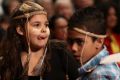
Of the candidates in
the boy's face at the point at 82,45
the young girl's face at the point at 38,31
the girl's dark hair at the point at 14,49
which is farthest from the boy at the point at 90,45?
the girl's dark hair at the point at 14,49

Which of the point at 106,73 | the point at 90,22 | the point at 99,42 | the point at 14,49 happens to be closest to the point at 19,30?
the point at 14,49

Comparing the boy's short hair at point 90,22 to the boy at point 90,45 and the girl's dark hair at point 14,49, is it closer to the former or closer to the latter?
the boy at point 90,45

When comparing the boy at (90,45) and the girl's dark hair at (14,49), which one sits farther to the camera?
the girl's dark hair at (14,49)

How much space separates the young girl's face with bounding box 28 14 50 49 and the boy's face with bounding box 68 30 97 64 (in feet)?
0.86

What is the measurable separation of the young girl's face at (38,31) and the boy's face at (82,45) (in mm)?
262

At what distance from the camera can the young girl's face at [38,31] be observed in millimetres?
5801

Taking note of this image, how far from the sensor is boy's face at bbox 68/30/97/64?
5512 millimetres

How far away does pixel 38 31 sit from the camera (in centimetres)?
581

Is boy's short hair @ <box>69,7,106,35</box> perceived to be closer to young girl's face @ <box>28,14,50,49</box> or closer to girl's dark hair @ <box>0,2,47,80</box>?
young girl's face @ <box>28,14,50,49</box>

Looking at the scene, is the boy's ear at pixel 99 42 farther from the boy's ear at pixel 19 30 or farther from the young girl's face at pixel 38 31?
the boy's ear at pixel 19 30

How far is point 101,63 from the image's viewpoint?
523 cm

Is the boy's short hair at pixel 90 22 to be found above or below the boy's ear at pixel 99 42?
above

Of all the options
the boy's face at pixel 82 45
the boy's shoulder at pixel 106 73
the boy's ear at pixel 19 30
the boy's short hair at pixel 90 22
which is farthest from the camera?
the boy's ear at pixel 19 30

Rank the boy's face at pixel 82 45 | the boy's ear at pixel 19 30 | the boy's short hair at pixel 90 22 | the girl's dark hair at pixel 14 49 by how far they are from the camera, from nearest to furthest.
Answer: the boy's face at pixel 82 45, the boy's short hair at pixel 90 22, the girl's dark hair at pixel 14 49, the boy's ear at pixel 19 30
